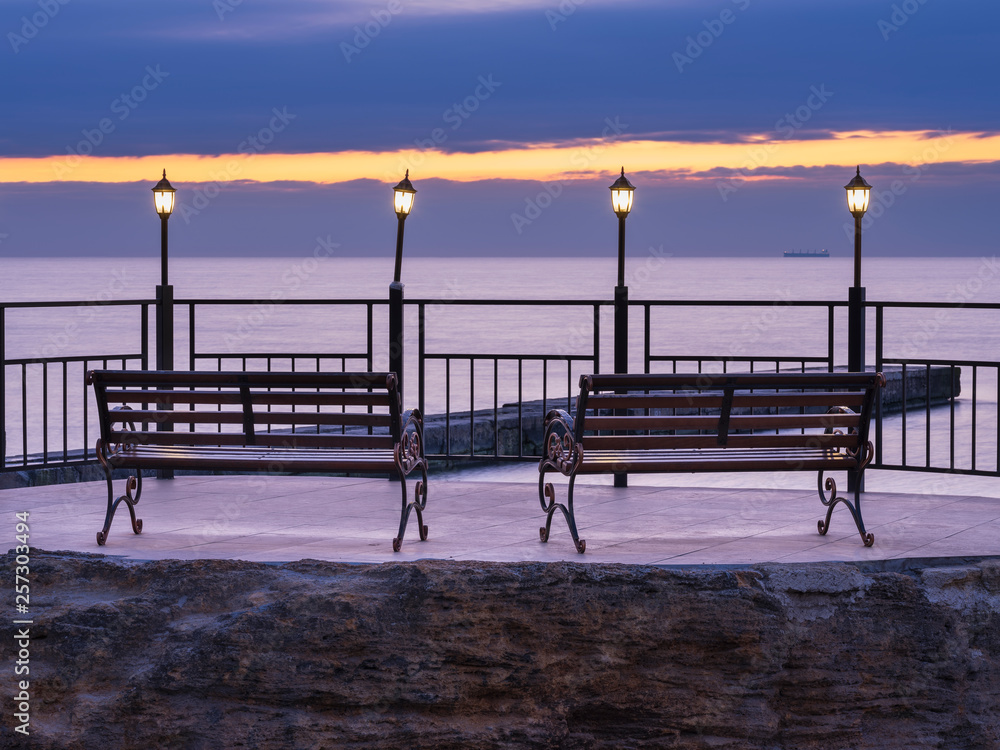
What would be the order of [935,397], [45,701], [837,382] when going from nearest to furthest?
[45,701], [837,382], [935,397]

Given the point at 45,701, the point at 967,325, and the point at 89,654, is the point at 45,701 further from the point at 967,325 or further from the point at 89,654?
the point at 967,325

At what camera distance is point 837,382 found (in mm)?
6398

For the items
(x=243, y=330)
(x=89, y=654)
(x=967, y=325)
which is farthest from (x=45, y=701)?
(x=967, y=325)

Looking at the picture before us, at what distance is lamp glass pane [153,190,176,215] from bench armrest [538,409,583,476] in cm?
430

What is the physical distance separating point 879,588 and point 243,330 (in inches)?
1872

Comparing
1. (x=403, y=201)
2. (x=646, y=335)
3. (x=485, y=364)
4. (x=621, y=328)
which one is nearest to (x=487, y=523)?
(x=621, y=328)

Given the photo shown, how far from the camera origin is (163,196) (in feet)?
32.0

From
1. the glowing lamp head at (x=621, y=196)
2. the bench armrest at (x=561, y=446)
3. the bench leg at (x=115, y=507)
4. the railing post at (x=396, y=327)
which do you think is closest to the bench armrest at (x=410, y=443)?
the bench armrest at (x=561, y=446)

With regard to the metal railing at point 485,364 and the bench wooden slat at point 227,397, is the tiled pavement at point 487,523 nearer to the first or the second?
the metal railing at point 485,364

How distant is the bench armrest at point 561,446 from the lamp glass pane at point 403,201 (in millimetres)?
3529

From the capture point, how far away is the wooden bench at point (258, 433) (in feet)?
20.9

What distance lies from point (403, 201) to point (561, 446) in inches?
155

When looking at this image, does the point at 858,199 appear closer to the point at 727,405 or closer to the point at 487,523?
the point at 727,405

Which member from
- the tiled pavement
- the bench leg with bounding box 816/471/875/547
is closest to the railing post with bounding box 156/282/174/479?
the tiled pavement
